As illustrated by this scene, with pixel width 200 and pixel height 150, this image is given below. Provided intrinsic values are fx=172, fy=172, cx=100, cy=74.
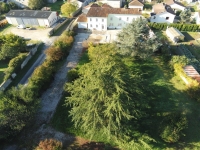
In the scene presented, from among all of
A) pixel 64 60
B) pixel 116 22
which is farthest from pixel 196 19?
pixel 64 60

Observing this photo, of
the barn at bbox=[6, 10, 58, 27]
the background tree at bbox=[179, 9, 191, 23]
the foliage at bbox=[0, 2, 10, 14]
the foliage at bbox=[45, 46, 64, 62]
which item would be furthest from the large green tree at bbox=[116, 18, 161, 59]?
the foliage at bbox=[0, 2, 10, 14]

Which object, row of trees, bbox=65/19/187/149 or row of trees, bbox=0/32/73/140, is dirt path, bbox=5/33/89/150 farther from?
row of trees, bbox=65/19/187/149

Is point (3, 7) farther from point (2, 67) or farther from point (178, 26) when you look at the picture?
point (178, 26)

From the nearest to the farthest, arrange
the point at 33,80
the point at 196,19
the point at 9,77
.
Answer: the point at 33,80, the point at 9,77, the point at 196,19

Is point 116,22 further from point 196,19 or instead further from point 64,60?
point 196,19

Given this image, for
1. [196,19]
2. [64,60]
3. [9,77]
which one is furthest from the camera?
[196,19]

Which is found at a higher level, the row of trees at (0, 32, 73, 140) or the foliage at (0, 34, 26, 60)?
the foliage at (0, 34, 26, 60)
